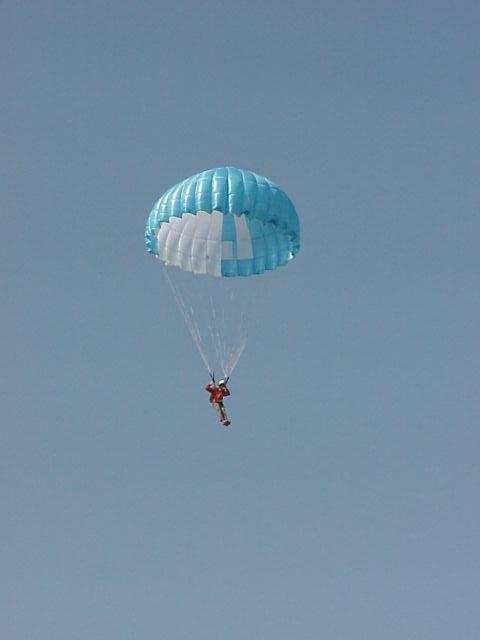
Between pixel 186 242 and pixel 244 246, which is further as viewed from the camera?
pixel 244 246

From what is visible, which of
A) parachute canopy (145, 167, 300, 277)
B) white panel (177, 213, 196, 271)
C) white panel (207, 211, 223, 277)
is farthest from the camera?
white panel (207, 211, 223, 277)

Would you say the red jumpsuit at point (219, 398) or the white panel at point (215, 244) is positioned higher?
the white panel at point (215, 244)

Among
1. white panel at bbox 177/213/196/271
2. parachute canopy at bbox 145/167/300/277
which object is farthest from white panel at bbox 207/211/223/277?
white panel at bbox 177/213/196/271

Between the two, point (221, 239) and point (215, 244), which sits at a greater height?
point (221, 239)

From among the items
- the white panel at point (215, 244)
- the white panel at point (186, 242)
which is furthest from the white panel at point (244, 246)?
the white panel at point (186, 242)

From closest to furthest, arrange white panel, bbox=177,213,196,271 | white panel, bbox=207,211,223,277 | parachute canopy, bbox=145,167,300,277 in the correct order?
1. parachute canopy, bbox=145,167,300,277
2. white panel, bbox=177,213,196,271
3. white panel, bbox=207,211,223,277

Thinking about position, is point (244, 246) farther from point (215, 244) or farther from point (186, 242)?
point (186, 242)

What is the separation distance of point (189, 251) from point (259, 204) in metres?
4.67

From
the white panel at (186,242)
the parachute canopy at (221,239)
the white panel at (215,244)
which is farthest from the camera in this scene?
the white panel at (215,244)

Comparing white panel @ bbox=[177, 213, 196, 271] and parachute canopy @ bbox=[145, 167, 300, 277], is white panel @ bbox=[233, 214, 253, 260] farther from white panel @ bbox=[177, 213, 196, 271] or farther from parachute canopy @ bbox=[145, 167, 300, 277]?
white panel @ bbox=[177, 213, 196, 271]

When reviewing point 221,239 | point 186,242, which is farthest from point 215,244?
point 186,242

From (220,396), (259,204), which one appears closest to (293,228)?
(259,204)

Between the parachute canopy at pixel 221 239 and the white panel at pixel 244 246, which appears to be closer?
the parachute canopy at pixel 221 239

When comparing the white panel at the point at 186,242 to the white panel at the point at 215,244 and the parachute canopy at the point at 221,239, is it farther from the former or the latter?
the white panel at the point at 215,244
